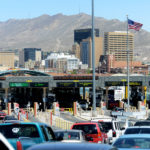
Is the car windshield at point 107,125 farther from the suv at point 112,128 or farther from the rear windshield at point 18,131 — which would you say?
the rear windshield at point 18,131

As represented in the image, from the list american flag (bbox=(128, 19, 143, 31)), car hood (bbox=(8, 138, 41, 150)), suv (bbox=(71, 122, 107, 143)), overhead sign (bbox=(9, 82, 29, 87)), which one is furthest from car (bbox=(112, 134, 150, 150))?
overhead sign (bbox=(9, 82, 29, 87))

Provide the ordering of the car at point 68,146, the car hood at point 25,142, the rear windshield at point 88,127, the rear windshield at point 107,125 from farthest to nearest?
the rear windshield at point 107,125 < the rear windshield at point 88,127 < the car hood at point 25,142 < the car at point 68,146

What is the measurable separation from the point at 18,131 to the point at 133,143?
2.71m

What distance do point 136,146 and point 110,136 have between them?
417 inches

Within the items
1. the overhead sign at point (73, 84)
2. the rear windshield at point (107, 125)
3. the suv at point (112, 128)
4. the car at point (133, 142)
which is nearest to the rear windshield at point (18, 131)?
the car at point (133, 142)

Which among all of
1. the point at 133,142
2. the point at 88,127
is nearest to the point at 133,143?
the point at 133,142

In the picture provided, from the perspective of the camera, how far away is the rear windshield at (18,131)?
1230cm

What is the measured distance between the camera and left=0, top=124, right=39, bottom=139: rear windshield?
12305 millimetres

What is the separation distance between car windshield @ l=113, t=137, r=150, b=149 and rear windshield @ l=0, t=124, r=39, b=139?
1.92m

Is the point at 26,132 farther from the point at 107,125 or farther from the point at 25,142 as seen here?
the point at 107,125

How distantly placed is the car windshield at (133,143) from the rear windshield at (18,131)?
1.92 metres

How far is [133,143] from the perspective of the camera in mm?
11992

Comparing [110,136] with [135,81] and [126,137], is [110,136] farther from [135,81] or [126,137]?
[135,81]

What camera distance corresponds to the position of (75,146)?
8273 mm
